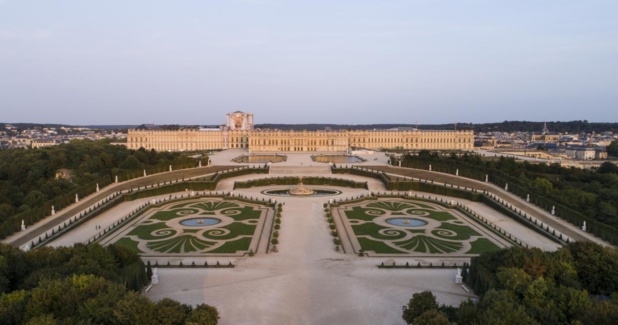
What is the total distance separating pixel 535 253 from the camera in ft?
73.5

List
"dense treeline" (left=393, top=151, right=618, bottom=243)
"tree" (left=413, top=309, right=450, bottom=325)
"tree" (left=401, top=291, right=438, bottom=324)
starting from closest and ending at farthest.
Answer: "tree" (left=413, top=309, right=450, bottom=325), "tree" (left=401, top=291, right=438, bottom=324), "dense treeline" (left=393, top=151, right=618, bottom=243)

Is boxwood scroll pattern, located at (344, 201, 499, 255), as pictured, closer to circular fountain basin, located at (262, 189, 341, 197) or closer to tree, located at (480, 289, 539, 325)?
circular fountain basin, located at (262, 189, 341, 197)

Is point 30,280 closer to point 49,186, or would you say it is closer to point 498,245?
point 498,245

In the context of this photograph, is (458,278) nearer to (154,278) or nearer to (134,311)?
(154,278)

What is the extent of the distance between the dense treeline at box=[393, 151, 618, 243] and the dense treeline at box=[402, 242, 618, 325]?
1206 cm

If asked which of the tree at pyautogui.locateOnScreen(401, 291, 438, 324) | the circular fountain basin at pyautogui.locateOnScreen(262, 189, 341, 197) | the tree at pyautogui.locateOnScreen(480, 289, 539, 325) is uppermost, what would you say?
the tree at pyautogui.locateOnScreen(480, 289, 539, 325)

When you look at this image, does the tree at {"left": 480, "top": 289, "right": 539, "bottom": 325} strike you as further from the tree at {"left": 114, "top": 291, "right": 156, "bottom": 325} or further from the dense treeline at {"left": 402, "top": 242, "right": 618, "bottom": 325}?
the tree at {"left": 114, "top": 291, "right": 156, "bottom": 325}

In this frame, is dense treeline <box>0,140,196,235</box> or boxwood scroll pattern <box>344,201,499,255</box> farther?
dense treeline <box>0,140,196,235</box>

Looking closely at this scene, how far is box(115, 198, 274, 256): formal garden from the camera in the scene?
102ft

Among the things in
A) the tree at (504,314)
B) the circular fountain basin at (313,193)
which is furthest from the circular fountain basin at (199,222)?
the tree at (504,314)

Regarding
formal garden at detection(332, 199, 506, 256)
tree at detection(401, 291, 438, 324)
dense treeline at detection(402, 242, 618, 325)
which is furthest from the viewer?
formal garden at detection(332, 199, 506, 256)

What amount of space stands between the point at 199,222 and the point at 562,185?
42.5 m

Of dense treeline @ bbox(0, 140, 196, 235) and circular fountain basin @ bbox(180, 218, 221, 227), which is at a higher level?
dense treeline @ bbox(0, 140, 196, 235)

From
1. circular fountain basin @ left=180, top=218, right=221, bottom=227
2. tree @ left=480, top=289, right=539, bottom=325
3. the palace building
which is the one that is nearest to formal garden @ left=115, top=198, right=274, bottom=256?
circular fountain basin @ left=180, top=218, right=221, bottom=227
